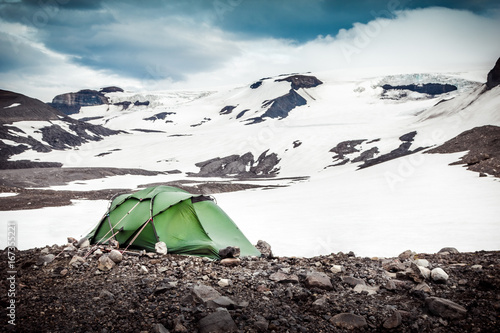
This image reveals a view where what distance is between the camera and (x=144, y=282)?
6.14m

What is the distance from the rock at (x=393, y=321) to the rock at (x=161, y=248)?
5.66 metres

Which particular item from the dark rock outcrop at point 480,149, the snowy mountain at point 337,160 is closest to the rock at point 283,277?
the snowy mountain at point 337,160

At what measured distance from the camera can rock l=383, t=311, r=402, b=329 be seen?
4.57 m

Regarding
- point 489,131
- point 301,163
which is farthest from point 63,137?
point 489,131

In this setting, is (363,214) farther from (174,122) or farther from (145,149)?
(174,122)

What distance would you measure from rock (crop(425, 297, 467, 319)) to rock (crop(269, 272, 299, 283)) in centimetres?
224

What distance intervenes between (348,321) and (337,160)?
63.8 m

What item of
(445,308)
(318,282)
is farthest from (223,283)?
(445,308)

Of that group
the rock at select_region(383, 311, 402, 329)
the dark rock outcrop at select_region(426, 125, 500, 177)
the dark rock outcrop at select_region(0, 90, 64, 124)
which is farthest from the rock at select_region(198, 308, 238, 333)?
the dark rock outcrop at select_region(0, 90, 64, 124)

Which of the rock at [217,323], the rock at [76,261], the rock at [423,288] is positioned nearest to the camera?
the rock at [217,323]

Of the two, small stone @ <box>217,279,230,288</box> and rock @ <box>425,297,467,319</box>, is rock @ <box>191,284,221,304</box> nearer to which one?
small stone @ <box>217,279,230,288</box>

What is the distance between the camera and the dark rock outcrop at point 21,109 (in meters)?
103

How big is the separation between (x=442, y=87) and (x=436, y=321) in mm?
185832

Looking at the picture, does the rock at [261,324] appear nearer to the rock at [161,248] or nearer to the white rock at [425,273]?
the white rock at [425,273]
